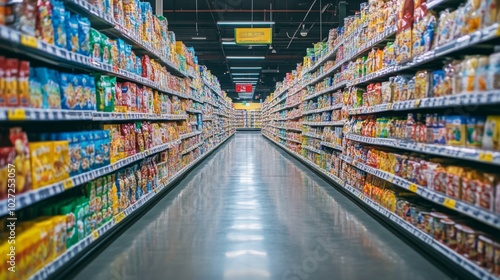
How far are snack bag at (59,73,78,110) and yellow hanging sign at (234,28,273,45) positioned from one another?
27.1ft

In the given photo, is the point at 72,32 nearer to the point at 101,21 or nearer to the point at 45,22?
the point at 45,22

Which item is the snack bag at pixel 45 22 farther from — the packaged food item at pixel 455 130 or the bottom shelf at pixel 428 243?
the bottom shelf at pixel 428 243

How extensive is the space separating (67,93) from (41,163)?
0.57 metres

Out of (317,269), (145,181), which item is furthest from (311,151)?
(317,269)

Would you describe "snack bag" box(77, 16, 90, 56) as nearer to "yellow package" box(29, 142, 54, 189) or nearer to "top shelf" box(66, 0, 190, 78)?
"top shelf" box(66, 0, 190, 78)

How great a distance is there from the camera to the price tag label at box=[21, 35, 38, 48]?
193 cm

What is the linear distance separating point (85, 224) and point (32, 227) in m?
0.56

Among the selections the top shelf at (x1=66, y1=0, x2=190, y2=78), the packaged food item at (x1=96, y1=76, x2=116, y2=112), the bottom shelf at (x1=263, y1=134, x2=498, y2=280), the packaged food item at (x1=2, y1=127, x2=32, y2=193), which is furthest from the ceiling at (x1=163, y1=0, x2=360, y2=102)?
the packaged food item at (x1=2, y1=127, x2=32, y2=193)

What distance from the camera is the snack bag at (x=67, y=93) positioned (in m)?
2.45

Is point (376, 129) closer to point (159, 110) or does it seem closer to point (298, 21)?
point (159, 110)

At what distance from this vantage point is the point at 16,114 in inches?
73.6

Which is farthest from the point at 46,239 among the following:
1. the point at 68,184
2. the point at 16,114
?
the point at 16,114

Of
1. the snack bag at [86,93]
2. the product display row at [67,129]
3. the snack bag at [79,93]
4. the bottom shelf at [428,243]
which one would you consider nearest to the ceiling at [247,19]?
the bottom shelf at [428,243]

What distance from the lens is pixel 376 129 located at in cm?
403
